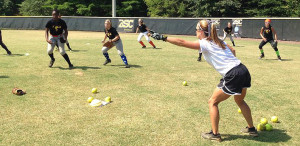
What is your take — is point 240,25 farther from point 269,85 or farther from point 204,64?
point 269,85

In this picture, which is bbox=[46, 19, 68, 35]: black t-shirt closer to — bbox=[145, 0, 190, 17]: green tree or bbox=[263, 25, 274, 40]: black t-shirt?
bbox=[263, 25, 274, 40]: black t-shirt

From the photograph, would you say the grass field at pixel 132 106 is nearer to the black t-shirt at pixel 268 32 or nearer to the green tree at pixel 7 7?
the black t-shirt at pixel 268 32

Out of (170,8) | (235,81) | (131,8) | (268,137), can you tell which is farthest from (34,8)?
(268,137)

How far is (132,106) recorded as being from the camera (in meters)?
6.68

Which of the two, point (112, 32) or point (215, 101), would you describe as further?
point (112, 32)

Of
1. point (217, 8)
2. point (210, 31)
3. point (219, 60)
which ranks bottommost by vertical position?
point (219, 60)

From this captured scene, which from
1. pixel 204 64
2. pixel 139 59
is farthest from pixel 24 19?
pixel 204 64

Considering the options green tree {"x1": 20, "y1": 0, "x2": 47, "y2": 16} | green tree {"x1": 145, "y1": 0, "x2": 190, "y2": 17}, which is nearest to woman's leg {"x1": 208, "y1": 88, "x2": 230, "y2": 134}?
green tree {"x1": 145, "y1": 0, "x2": 190, "y2": 17}

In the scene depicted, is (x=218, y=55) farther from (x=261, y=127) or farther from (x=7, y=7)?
(x=7, y=7)

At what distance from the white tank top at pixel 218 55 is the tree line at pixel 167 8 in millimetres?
35495

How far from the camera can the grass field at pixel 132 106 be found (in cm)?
499

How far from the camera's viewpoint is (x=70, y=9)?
5400 centimetres

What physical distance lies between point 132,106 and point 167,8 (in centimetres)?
4485

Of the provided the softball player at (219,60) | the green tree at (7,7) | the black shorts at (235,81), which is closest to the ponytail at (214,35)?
the softball player at (219,60)
